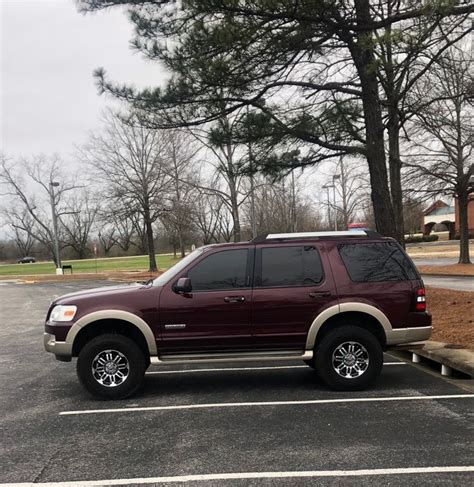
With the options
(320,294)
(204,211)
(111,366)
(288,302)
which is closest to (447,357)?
(320,294)

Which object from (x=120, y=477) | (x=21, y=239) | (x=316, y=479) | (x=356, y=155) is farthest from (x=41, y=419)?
(x=21, y=239)

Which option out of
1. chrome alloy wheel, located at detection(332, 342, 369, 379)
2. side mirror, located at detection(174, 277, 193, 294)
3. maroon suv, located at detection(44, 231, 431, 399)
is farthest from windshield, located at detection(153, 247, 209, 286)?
chrome alloy wheel, located at detection(332, 342, 369, 379)

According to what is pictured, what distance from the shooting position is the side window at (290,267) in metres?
6.38

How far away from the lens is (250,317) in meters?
6.23

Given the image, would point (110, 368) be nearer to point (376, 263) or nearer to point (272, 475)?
point (272, 475)

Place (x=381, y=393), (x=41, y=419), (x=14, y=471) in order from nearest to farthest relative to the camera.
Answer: (x=14, y=471)
(x=41, y=419)
(x=381, y=393)

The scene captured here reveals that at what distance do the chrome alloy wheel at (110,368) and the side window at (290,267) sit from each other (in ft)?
6.08

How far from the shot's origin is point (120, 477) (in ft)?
13.2

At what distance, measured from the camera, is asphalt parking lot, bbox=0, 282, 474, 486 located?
13.2ft

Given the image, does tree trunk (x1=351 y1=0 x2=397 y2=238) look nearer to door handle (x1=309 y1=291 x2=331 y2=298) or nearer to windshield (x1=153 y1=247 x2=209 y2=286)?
door handle (x1=309 y1=291 x2=331 y2=298)

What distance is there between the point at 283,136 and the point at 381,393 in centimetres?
659

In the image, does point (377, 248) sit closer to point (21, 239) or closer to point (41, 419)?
point (41, 419)

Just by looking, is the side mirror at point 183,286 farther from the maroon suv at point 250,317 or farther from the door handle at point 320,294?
the door handle at point 320,294

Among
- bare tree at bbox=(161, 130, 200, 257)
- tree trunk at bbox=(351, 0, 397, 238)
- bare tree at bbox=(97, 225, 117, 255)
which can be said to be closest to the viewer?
tree trunk at bbox=(351, 0, 397, 238)
